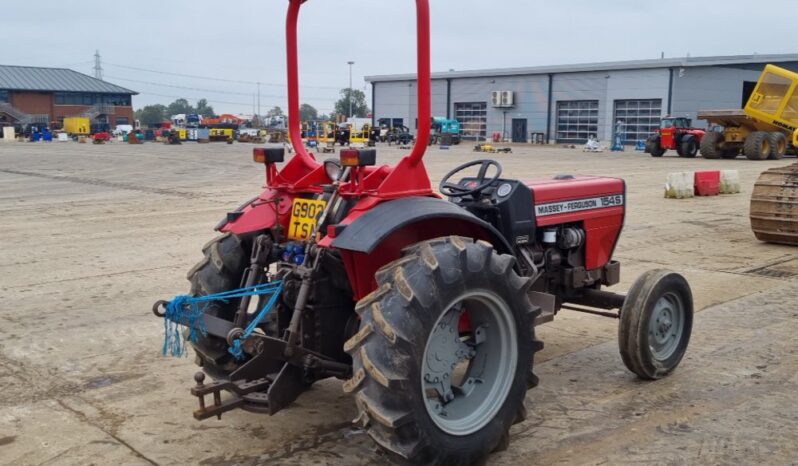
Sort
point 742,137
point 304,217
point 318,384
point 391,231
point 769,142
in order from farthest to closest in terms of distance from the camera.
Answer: point 742,137 → point 769,142 → point 318,384 → point 304,217 → point 391,231

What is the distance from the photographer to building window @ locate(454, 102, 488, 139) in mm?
65312

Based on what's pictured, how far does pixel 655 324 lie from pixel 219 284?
287cm

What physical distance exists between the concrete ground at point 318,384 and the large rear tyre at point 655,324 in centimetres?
15

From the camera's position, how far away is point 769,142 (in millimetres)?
31969

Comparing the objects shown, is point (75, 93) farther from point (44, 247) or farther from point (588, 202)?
point (588, 202)

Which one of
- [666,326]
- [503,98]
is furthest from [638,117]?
[666,326]

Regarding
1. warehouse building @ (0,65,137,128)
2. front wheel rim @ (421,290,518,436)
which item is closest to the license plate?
front wheel rim @ (421,290,518,436)

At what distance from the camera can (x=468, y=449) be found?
12.0 feet

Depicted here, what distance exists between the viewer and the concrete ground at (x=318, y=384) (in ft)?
13.5

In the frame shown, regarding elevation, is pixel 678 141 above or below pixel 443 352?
above

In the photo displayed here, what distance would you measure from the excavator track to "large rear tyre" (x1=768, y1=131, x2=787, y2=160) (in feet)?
75.2

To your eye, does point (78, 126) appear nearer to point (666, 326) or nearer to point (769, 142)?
point (769, 142)

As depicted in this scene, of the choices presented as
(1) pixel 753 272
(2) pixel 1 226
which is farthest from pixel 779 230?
(2) pixel 1 226

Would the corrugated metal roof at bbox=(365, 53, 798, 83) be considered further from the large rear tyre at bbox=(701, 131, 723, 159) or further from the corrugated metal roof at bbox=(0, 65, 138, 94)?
the corrugated metal roof at bbox=(0, 65, 138, 94)
